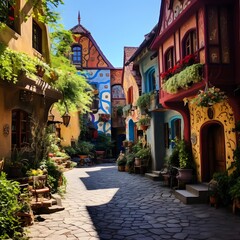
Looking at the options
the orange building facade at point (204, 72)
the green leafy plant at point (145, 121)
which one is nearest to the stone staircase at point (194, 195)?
the orange building facade at point (204, 72)

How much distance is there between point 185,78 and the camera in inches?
348

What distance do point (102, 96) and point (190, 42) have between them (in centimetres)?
1744

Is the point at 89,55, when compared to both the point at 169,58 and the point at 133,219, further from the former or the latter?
the point at 133,219

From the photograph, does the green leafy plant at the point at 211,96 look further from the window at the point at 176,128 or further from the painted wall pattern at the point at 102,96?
the painted wall pattern at the point at 102,96

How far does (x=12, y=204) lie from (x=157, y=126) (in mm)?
10102

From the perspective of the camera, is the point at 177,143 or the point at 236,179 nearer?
the point at 236,179

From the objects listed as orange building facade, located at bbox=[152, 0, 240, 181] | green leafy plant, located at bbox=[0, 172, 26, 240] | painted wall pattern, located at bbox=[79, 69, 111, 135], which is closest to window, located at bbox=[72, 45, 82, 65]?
painted wall pattern, located at bbox=[79, 69, 111, 135]

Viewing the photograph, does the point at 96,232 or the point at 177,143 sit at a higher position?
the point at 177,143

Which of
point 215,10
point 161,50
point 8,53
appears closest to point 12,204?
point 8,53

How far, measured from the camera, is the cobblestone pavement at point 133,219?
6.13 meters

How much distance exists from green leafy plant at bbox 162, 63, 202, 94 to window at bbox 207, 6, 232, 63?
0.47 m

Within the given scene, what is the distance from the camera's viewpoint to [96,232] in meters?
6.34

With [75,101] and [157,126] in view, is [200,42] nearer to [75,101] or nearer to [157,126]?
[75,101]

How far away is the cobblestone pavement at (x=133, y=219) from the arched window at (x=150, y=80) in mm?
6814
